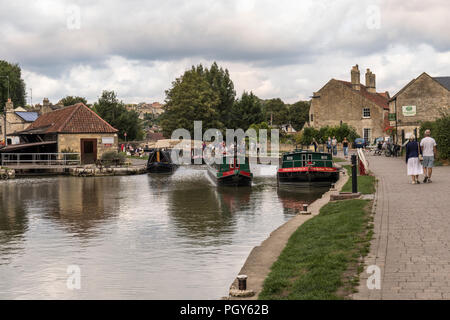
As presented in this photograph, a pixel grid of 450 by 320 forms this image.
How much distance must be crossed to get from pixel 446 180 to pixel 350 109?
49.6 meters

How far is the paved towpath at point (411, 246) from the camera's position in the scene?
22.2ft

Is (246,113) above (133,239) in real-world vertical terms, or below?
above

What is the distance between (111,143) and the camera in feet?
158

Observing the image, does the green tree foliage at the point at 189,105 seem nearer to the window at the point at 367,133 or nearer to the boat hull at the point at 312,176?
the window at the point at 367,133

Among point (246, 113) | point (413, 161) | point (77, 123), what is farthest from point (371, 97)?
point (413, 161)

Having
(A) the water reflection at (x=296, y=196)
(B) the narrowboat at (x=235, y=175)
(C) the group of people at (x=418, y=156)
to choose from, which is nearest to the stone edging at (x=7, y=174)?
(B) the narrowboat at (x=235, y=175)

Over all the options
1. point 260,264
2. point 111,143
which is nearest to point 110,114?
point 111,143

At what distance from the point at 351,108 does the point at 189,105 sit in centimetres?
2251

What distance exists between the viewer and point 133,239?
45.3 feet

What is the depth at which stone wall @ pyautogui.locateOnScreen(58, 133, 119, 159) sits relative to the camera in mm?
46469

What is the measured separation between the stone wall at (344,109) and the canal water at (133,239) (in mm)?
43620

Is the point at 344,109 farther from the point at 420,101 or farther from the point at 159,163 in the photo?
the point at 159,163

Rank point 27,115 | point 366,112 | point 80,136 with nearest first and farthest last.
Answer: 1. point 80,136
2. point 366,112
3. point 27,115

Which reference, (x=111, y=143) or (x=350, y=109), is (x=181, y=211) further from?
(x=350, y=109)
